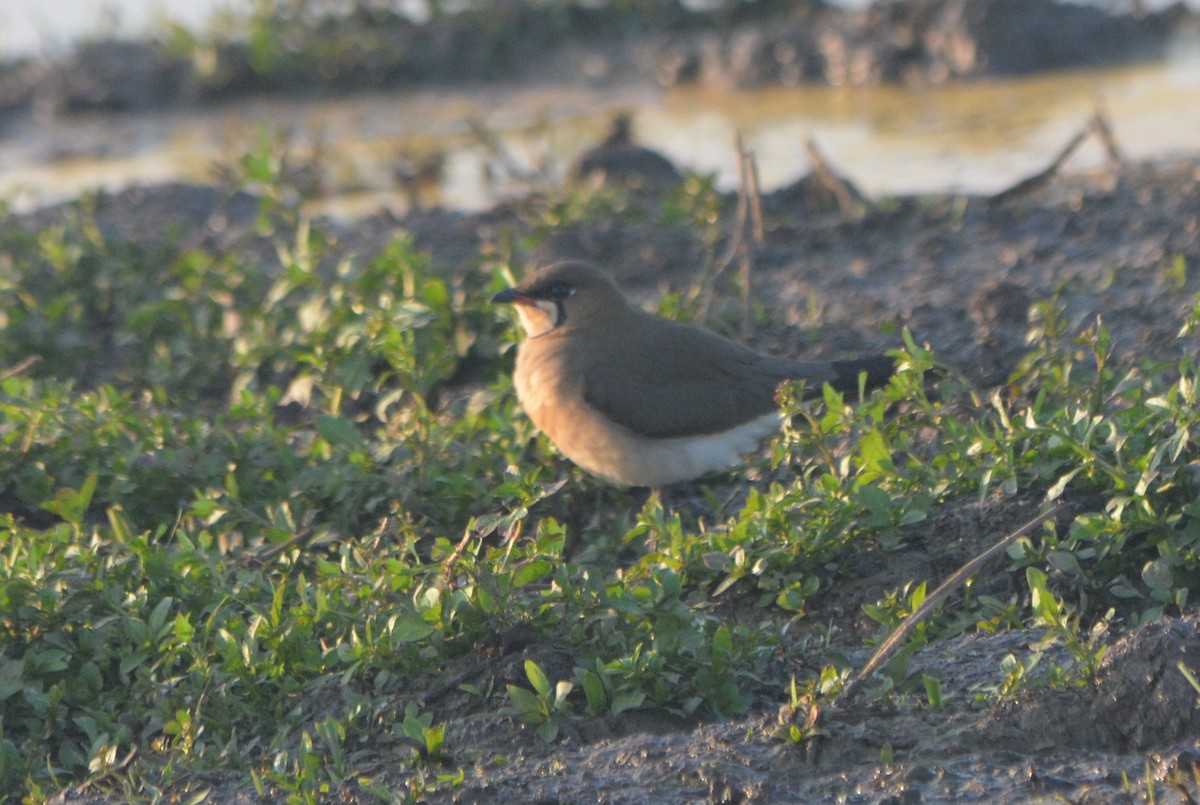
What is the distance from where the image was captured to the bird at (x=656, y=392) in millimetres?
5168

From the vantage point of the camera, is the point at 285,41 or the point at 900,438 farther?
the point at 285,41

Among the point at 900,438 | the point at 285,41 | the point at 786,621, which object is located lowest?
the point at 786,621

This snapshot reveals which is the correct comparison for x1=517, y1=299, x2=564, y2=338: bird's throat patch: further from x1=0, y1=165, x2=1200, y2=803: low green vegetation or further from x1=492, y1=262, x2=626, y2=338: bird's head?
x1=0, y1=165, x2=1200, y2=803: low green vegetation

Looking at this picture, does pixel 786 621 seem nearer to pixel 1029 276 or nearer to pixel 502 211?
pixel 1029 276

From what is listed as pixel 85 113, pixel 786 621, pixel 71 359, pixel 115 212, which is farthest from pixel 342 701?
pixel 85 113

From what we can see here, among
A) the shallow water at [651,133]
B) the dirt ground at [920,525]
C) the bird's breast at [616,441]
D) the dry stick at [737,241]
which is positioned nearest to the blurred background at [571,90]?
the shallow water at [651,133]

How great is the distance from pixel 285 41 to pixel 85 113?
172 centimetres

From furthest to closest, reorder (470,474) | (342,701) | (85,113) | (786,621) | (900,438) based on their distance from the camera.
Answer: (85,113)
(470,474)
(900,438)
(786,621)
(342,701)

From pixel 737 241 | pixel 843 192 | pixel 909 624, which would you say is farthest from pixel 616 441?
pixel 843 192

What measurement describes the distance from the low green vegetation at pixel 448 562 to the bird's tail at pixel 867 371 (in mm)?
176

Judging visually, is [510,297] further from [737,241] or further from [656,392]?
[737,241]

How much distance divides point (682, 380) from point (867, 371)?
23.5 inches

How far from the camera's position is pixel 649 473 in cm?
517

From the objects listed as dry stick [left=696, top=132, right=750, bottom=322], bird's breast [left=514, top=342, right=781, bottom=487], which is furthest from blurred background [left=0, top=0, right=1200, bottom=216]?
bird's breast [left=514, top=342, right=781, bottom=487]
